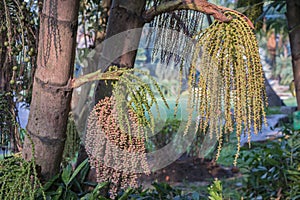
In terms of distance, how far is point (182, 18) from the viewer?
44.9 inches

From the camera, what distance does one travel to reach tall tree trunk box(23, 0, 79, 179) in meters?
0.96

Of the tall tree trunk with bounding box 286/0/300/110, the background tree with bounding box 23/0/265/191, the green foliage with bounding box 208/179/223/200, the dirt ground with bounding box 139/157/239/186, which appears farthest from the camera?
the dirt ground with bounding box 139/157/239/186

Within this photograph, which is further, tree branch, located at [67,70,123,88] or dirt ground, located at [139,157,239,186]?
dirt ground, located at [139,157,239,186]

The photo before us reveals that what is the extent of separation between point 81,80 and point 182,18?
367 millimetres

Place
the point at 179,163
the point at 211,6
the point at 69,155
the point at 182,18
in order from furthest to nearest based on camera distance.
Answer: the point at 179,163 < the point at 69,155 < the point at 182,18 < the point at 211,6

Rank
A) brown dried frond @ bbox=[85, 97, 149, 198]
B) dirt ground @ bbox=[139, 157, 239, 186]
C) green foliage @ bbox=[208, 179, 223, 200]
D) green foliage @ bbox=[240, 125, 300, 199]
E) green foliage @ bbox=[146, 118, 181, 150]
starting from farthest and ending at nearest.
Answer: green foliage @ bbox=[146, 118, 181, 150] → dirt ground @ bbox=[139, 157, 239, 186] → green foliage @ bbox=[240, 125, 300, 199] → green foliage @ bbox=[208, 179, 223, 200] → brown dried frond @ bbox=[85, 97, 149, 198]

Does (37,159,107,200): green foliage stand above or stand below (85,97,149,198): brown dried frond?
below

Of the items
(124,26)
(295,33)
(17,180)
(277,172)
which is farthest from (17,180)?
(295,33)

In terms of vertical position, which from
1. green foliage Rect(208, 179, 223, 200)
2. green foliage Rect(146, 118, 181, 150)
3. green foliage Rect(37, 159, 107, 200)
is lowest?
green foliage Rect(146, 118, 181, 150)

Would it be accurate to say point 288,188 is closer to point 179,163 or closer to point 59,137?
point 59,137

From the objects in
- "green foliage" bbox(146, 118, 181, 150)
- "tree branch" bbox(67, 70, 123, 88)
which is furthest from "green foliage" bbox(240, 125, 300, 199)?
"green foliage" bbox(146, 118, 181, 150)

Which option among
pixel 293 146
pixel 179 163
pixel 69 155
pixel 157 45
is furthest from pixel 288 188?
pixel 179 163

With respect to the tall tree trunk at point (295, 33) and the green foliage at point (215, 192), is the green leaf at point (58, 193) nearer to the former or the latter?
the green foliage at point (215, 192)

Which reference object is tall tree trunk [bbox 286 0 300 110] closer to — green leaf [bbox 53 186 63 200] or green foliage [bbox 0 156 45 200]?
green leaf [bbox 53 186 63 200]
